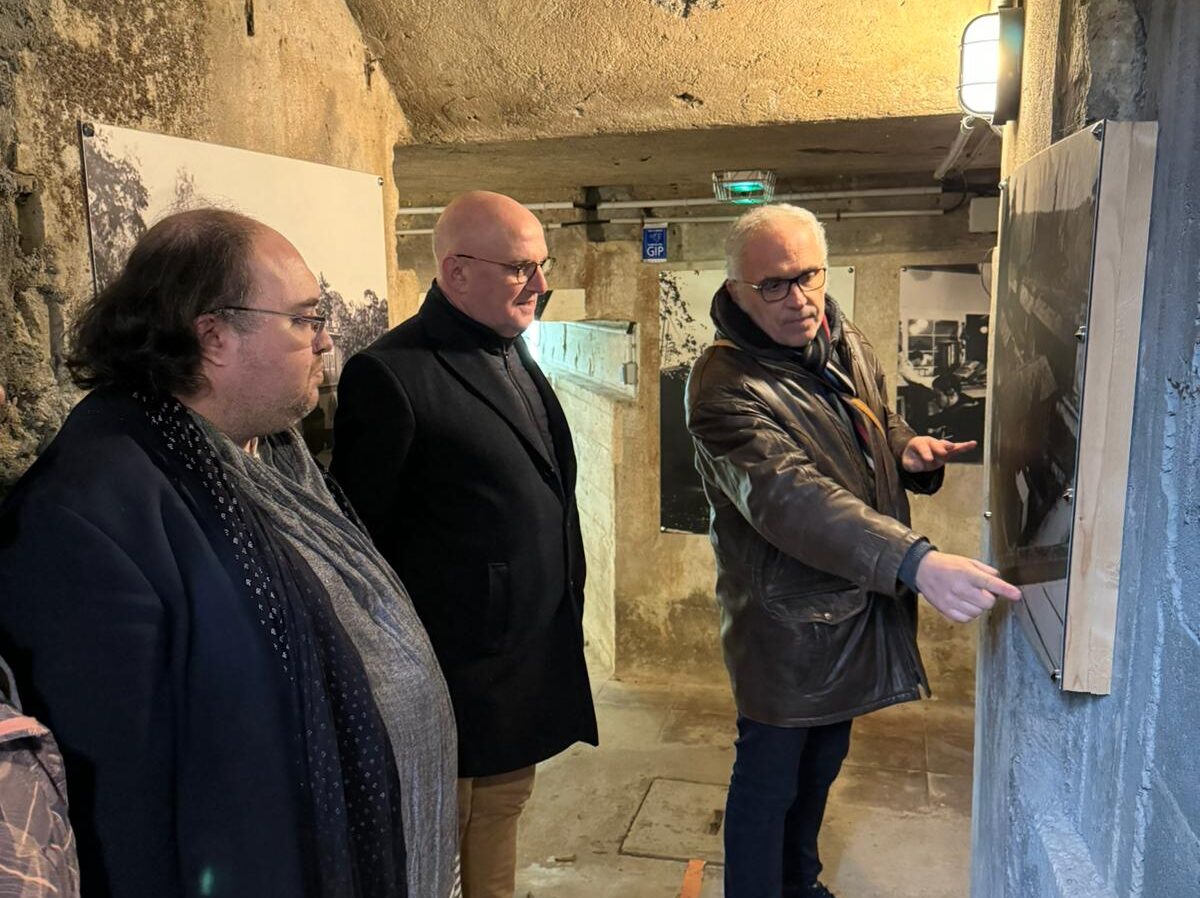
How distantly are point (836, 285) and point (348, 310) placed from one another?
6.81 feet

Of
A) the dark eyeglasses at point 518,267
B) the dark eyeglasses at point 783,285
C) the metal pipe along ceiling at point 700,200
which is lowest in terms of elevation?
the dark eyeglasses at point 783,285

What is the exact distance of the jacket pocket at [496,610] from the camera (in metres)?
1.53

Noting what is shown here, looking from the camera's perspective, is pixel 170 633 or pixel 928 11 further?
pixel 928 11

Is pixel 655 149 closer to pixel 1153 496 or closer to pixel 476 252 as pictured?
pixel 476 252

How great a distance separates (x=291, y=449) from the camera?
1.24 meters

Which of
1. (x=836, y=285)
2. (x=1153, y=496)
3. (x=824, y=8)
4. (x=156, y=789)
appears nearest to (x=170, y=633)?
(x=156, y=789)

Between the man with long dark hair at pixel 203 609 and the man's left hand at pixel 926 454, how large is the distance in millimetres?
1079

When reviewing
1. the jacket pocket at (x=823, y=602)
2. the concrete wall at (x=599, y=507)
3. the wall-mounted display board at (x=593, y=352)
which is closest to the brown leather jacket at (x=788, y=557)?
the jacket pocket at (x=823, y=602)

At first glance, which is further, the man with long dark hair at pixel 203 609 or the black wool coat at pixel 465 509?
the black wool coat at pixel 465 509

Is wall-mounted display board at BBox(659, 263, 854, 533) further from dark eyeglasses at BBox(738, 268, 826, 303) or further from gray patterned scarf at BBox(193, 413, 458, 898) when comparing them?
gray patterned scarf at BBox(193, 413, 458, 898)

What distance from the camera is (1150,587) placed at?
89 cm

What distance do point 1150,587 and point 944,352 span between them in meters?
2.57

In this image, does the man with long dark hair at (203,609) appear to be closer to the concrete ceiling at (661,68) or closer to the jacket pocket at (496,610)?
the jacket pocket at (496,610)

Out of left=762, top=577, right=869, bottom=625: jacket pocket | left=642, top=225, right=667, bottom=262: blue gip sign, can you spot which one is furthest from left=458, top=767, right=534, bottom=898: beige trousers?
left=642, top=225, right=667, bottom=262: blue gip sign
